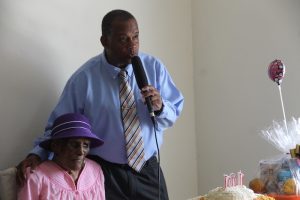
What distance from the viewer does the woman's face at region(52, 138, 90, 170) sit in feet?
4.76

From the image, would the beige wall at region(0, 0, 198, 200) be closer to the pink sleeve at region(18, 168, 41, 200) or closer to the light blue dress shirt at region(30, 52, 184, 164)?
the light blue dress shirt at region(30, 52, 184, 164)

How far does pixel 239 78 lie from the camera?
7.75 ft

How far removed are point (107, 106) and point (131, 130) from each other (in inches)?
5.2

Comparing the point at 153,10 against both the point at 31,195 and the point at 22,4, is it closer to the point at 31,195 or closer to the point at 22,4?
the point at 22,4

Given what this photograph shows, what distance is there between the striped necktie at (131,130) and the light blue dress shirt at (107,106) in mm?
20


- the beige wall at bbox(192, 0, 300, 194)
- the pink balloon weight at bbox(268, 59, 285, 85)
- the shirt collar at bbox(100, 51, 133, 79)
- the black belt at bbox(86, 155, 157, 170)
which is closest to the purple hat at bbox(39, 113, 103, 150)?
the black belt at bbox(86, 155, 157, 170)

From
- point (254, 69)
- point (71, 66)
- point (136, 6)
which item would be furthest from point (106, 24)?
point (254, 69)

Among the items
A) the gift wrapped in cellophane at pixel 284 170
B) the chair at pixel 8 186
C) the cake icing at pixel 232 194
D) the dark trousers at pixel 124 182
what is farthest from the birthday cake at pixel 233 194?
the chair at pixel 8 186

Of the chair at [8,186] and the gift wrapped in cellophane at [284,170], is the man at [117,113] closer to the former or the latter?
the chair at [8,186]

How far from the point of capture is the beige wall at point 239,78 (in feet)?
7.13

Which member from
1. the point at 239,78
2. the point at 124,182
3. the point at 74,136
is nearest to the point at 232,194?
the point at 124,182

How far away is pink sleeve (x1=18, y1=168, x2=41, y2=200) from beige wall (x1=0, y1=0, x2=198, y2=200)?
0.35 metres

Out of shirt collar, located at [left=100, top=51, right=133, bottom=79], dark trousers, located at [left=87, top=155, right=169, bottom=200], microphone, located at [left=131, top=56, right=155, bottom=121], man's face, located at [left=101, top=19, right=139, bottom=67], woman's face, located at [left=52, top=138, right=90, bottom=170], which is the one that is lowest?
dark trousers, located at [left=87, top=155, right=169, bottom=200]

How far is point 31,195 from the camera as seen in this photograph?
1.37m
